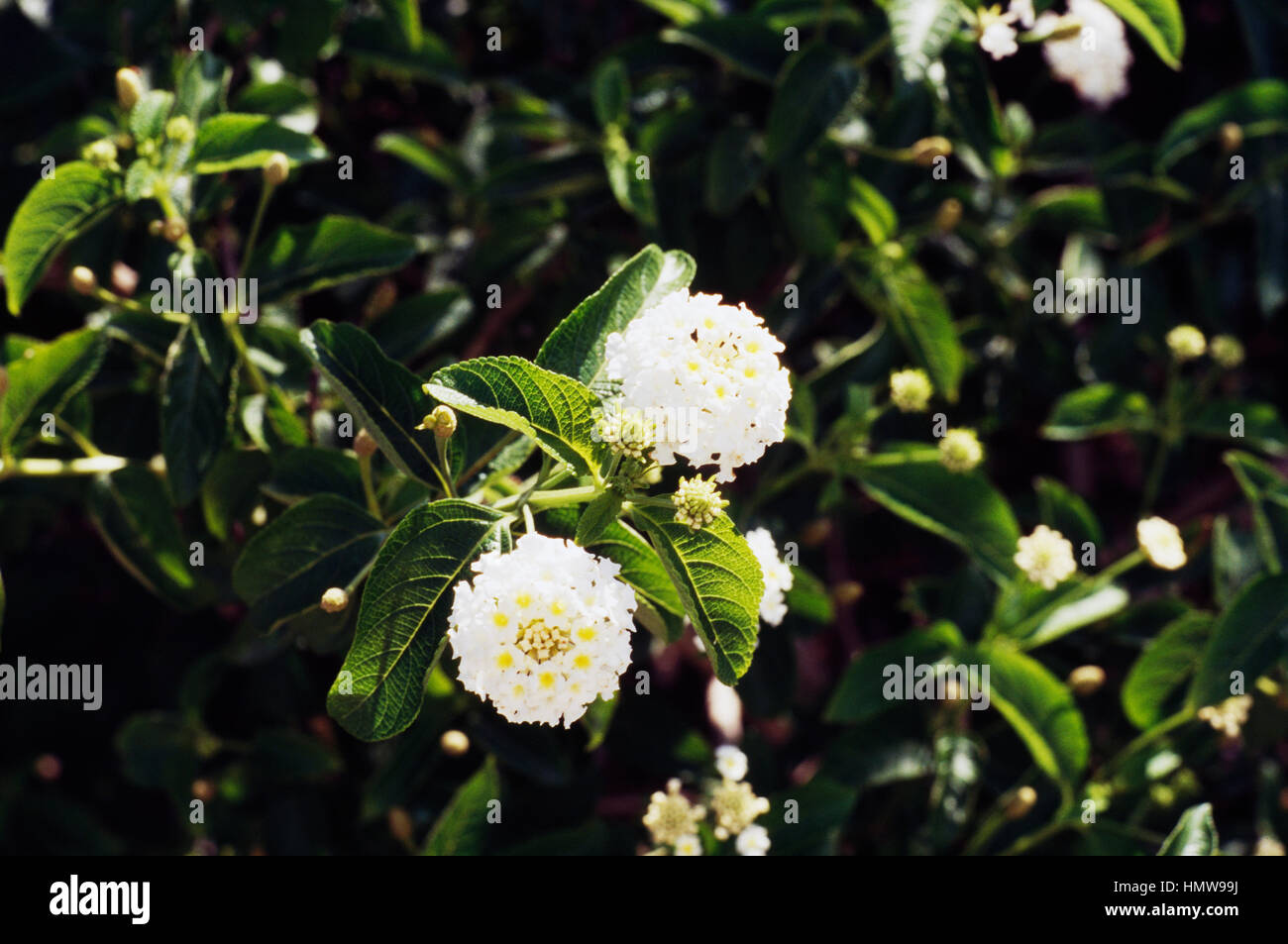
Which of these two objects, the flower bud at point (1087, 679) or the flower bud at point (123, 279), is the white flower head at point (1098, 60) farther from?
the flower bud at point (123, 279)

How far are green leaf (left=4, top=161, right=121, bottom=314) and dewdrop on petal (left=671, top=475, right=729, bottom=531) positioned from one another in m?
0.99

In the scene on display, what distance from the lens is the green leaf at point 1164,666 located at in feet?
6.38

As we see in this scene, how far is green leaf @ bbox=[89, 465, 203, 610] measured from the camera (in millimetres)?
1684

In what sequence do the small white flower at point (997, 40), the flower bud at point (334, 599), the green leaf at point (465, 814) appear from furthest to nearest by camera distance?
the green leaf at point (465, 814) → the small white flower at point (997, 40) → the flower bud at point (334, 599)

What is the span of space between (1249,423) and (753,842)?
132 cm

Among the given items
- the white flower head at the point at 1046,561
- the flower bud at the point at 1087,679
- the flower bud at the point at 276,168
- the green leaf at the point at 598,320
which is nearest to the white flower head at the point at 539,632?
the green leaf at the point at 598,320

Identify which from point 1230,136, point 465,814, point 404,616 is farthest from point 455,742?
point 1230,136

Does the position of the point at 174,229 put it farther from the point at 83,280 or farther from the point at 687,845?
the point at 687,845

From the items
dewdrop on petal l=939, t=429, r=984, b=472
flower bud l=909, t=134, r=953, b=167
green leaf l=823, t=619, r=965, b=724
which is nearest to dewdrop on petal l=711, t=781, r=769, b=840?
green leaf l=823, t=619, r=965, b=724

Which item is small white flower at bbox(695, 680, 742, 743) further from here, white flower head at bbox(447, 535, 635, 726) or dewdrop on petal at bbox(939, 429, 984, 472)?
white flower head at bbox(447, 535, 635, 726)

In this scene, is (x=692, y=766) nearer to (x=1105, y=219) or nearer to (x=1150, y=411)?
(x=1150, y=411)

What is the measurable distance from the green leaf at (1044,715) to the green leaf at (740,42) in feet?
3.69

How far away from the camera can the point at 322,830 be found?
6.82ft

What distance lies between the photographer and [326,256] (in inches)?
67.3
